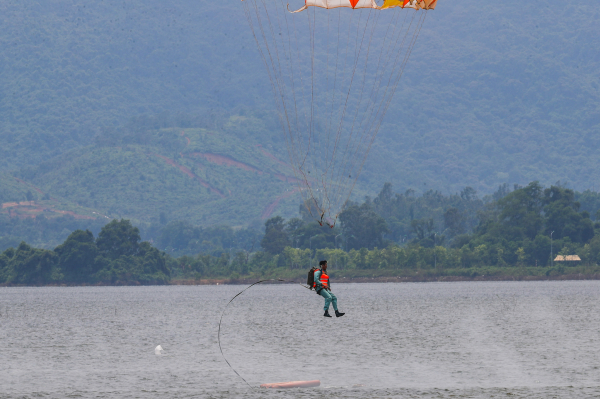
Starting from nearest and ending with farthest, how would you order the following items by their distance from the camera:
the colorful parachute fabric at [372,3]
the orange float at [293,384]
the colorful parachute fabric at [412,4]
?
the colorful parachute fabric at [412,4] < the colorful parachute fabric at [372,3] < the orange float at [293,384]

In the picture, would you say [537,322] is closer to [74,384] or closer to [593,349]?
[593,349]

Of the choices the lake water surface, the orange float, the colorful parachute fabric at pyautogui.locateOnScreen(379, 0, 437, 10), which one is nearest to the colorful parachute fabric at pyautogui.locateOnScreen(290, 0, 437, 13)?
the colorful parachute fabric at pyautogui.locateOnScreen(379, 0, 437, 10)

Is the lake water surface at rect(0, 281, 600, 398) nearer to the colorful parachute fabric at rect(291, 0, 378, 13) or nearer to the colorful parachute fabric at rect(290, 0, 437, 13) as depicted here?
the colorful parachute fabric at rect(290, 0, 437, 13)

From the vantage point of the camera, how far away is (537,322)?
406 ft

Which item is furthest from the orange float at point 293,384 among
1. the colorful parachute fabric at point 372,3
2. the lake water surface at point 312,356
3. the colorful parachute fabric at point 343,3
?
the colorful parachute fabric at point 343,3

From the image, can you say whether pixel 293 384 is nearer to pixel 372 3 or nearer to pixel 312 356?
pixel 312 356

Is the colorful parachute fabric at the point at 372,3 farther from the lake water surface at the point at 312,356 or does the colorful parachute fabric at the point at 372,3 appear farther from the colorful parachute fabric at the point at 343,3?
the lake water surface at the point at 312,356

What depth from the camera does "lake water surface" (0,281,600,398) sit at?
193 feet

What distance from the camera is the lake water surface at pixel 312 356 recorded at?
5875cm

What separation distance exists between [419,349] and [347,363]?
13952 millimetres

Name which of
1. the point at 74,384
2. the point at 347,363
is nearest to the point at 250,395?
the point at 74,384

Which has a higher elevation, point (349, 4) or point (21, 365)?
point (349, 4)

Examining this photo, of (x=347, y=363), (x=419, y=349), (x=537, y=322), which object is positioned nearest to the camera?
(x=347, y=363)

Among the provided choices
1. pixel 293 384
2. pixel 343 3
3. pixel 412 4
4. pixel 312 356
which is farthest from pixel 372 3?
pixel 312 356
